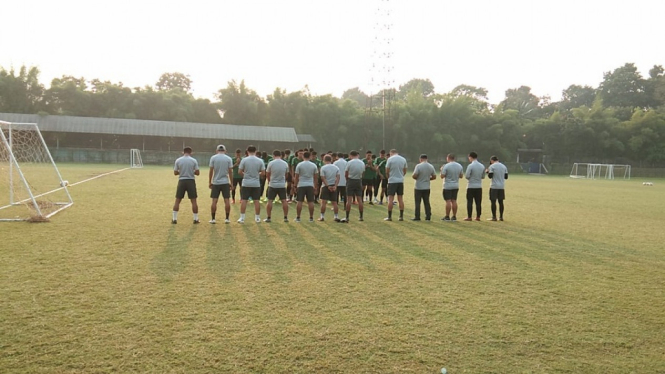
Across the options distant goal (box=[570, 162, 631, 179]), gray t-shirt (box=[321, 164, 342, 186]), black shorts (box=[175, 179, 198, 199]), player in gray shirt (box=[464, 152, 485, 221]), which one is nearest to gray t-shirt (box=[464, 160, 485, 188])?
player in gray shirt (box=[464, 152, 485, 221])

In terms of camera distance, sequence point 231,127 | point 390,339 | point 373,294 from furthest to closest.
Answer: point 231,127, point 373,294, point 390,339

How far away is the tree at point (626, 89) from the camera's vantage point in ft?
296

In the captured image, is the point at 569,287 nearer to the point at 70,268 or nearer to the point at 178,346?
the point at 178,346

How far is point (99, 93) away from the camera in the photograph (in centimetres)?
5384

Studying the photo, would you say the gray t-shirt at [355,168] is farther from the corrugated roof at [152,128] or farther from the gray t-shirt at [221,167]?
the corrugated roof at [152,128]

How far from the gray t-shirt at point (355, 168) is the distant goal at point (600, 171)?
4817 cm

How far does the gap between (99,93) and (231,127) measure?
16.5 m

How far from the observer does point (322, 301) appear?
16.6 ft

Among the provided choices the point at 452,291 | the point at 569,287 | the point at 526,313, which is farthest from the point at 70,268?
the point at 569,287

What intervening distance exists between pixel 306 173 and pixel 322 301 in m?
5.74

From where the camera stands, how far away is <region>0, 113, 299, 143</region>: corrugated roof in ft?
153

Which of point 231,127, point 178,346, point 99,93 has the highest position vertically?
point 99,93

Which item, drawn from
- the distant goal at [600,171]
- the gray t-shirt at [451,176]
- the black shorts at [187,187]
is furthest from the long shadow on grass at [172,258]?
the distant goal at [600,171]

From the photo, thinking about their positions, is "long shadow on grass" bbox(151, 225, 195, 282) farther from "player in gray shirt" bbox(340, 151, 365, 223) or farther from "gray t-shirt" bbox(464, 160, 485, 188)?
"gray t-shirt" bbox(464, 160, 485, 188)
